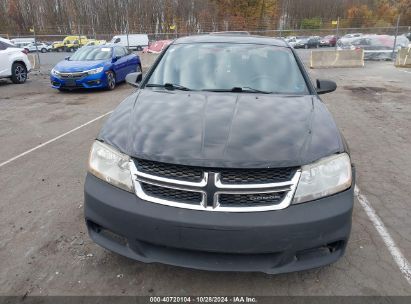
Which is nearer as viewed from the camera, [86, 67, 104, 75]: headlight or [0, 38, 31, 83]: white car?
[86, 67, 104, 75]: headlight

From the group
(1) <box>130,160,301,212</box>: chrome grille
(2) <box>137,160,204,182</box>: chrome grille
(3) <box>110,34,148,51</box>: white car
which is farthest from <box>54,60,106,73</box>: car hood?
(3) <box>110,34,148,51</box>: white car

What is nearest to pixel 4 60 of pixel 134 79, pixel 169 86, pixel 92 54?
pixel 92 54

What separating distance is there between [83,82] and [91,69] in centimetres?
49

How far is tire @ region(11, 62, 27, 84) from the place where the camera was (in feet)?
44.2

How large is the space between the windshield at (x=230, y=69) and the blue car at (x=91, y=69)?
7915 millimetres

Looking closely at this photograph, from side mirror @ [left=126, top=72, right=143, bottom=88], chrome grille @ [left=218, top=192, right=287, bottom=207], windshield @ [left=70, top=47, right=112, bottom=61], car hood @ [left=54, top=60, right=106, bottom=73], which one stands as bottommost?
chrome grille @ [left=218, top=192, right=287, bottom=207]

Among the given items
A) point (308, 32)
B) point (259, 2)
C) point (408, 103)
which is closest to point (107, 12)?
point (259, 2)

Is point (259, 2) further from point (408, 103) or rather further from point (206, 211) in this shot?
point (206, 211)

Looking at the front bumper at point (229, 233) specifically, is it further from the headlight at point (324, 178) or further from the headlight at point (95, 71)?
the headlight at point (95, 71)

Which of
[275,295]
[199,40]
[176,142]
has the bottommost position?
[275,295]

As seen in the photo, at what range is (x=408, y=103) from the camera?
30.9 ft

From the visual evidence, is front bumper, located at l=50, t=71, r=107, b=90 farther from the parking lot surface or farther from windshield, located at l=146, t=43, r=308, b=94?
windshield, located at l=146, t=43, r=308, b=94

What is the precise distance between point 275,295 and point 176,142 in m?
1.26

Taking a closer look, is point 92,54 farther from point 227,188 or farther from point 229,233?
point 229,233
